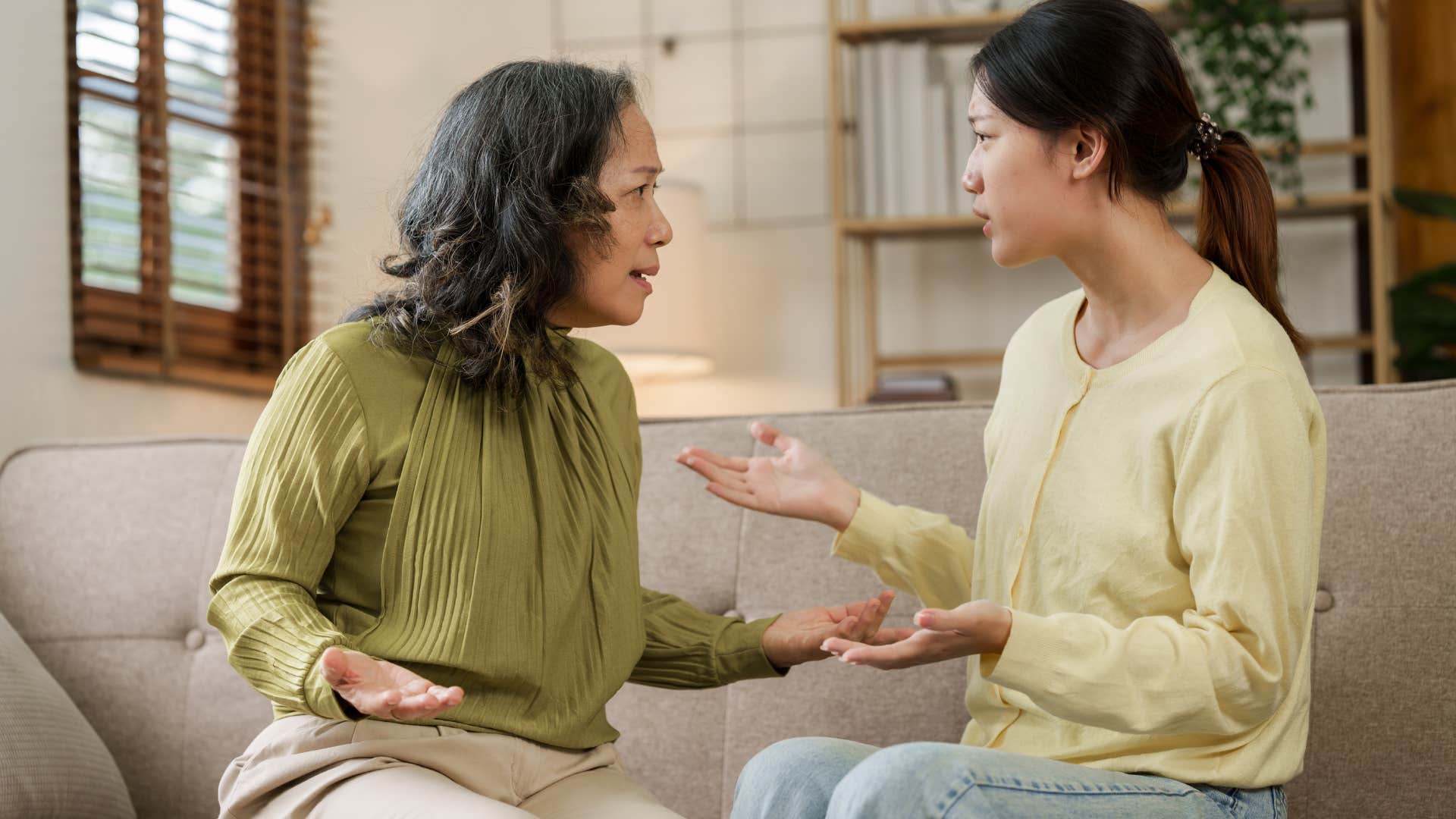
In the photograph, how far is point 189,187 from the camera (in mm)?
3094

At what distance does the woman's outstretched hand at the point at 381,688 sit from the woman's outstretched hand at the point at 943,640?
0.28 m

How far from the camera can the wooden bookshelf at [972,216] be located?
3035 mm

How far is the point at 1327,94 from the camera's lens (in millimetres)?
3273

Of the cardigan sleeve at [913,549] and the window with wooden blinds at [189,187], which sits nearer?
the cardigan sleeve at [913,549]

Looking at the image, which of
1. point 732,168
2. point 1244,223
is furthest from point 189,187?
point 1244,223

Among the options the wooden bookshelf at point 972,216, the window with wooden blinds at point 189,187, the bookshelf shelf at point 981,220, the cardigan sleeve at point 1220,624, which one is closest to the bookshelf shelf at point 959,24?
the wooden bookshelf at point 972,216

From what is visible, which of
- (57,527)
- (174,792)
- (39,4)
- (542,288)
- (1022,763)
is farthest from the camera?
(39,4)

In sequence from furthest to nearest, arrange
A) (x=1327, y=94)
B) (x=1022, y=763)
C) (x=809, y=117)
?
(x=809, y=117)
(x=1327, y=94)
(x=1022, y=763)

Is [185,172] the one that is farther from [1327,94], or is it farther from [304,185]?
[1327,94]

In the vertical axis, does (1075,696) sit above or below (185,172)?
A: below

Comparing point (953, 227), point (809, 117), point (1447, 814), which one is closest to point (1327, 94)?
point (953, 227)

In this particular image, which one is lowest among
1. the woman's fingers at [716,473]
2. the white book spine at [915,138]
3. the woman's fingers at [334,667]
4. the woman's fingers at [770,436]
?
the woman's fingers at [334,667]

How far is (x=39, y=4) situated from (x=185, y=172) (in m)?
0.52

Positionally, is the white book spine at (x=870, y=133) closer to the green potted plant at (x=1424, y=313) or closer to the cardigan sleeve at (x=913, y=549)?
the green potted plant at (x=1424, y=313)
